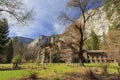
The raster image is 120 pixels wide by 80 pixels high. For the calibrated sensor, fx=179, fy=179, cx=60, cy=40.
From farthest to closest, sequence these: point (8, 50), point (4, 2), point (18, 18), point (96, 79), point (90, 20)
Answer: point (8, 50) → point (90, 20) → point (18, 18) → point (4, 2) → point (96, 79)

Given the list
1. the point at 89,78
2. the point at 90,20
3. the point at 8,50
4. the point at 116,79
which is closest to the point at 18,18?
the point at 89,78

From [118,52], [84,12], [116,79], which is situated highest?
[84,12]

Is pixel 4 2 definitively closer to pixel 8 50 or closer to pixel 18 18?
pixel 18 18

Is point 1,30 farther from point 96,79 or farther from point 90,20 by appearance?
point 96,79

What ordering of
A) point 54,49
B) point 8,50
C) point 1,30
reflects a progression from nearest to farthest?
point 54,49, point 1,30, point 8,50

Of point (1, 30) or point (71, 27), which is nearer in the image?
point (71, 27)

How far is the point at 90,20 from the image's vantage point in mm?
29469

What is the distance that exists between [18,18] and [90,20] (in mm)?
15602

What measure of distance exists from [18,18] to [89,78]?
8.57 meters

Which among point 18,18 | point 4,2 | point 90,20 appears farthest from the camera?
point 90,20

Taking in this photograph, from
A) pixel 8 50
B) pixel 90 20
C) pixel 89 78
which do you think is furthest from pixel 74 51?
pixel 8 50

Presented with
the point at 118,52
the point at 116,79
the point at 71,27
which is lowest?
the point at 116,79

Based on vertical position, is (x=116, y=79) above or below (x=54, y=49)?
below

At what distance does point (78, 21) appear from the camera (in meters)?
27.1
